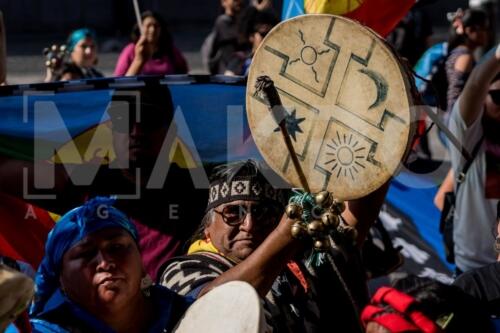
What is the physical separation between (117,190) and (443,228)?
1835 mm

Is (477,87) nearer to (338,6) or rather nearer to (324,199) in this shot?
(338,6)

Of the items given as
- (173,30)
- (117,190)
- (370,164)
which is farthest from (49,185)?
(173,30)

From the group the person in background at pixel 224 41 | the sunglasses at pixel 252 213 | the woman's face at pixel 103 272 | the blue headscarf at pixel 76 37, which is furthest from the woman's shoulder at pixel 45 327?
the person in background at pixel 224 41

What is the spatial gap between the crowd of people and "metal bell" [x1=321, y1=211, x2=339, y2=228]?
6 centimetres

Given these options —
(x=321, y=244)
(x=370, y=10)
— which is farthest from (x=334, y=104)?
(x=370, y=10)

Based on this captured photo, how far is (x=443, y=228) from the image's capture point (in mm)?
6484

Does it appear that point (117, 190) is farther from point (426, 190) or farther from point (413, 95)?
point (426, 190)

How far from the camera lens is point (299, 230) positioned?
13.0 feet

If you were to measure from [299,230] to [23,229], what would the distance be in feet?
5.06

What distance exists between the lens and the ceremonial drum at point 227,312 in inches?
144

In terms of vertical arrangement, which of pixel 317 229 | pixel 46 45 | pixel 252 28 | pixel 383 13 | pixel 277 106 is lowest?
pixel 46 45

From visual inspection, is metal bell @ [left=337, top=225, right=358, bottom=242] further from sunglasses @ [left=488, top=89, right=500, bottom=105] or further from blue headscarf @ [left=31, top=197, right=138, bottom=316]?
sunglasses @ [left=488, top=89, right=500, bottom=105]

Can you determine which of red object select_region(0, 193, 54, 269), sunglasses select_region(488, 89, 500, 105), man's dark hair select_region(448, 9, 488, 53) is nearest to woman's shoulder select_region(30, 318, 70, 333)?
red object select_region(0, 193, 54, 269)

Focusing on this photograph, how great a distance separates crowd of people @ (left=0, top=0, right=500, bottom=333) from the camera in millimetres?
3961
